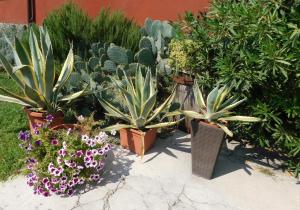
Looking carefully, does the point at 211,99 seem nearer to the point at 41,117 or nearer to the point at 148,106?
the point at 148,106

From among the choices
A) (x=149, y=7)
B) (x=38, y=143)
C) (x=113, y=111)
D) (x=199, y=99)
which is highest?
(x=149, y=7)

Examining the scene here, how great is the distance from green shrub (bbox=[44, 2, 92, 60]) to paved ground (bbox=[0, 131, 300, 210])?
5.37ft

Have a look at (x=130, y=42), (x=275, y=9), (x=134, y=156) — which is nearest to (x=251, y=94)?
(x=275, y=9)

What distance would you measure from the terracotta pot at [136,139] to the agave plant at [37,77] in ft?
2.18

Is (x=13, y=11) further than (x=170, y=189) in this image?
Yes

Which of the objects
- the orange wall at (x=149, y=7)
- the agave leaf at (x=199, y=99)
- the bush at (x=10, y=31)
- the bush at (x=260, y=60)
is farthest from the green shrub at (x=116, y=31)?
the bush at (x=10, y=31)

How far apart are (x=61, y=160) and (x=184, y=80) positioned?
5.55ft

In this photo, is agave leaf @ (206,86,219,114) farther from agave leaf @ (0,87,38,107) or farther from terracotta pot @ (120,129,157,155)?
agave leaf @ (0,87,38,107)

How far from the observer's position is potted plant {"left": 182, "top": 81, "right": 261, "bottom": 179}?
9.81ft

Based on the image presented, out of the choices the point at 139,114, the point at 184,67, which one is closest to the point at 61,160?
the point at 139,114

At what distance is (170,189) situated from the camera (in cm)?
304

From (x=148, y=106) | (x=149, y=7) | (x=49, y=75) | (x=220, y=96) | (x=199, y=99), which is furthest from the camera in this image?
(x=149, y=7)

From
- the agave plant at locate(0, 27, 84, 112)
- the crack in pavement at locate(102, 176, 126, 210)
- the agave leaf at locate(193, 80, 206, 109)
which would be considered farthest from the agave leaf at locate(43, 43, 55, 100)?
the agave leaf at locate(193, 80, 206, 109)

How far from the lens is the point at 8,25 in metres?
6.92
